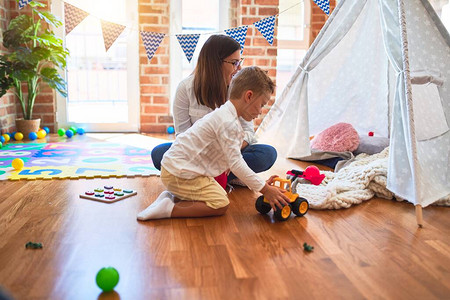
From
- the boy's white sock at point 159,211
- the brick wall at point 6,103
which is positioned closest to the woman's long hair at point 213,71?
the boy's white sock at point 159,211

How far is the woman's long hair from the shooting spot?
2133 mm

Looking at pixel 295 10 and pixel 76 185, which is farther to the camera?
pixel 295 10

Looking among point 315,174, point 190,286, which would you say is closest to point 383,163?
point 315,174

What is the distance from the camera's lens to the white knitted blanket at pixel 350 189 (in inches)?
79.7

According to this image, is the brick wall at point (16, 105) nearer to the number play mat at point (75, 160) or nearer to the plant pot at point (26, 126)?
the plant pot at point (26, 126)

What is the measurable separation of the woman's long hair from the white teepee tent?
74 centimetres

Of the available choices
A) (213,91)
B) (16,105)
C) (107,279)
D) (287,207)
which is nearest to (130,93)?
(16,105)

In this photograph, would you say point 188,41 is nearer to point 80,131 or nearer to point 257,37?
point 257,37

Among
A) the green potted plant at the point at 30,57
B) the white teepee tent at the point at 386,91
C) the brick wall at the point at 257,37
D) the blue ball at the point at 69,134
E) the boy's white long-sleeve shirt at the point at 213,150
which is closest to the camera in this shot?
the boy's white long-sleeve shirt at the point at 213,150

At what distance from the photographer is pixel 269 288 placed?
124 cm

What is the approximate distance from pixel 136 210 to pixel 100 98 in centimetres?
310

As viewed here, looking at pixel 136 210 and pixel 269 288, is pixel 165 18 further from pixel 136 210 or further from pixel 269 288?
pixel 269 288

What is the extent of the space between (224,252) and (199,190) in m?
0.42

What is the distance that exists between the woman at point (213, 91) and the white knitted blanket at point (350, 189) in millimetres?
279
